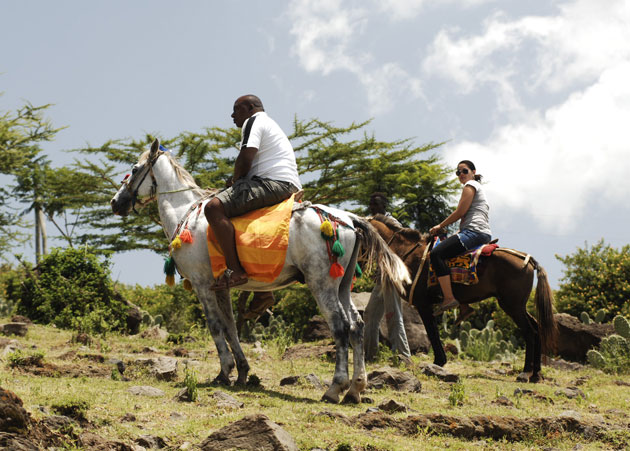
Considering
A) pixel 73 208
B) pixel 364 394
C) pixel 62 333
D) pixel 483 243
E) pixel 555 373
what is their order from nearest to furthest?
pixel 364 394, pixel 483 243, pixel 555 373, pixel 62 333, pixel 73 208

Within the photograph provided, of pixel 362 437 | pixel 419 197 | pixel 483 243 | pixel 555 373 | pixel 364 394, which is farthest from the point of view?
pixel 419 197

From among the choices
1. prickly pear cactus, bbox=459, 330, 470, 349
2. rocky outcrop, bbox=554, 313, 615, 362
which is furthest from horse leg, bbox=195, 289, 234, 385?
rocky outcrop, bbox=554, 313, 615, 362

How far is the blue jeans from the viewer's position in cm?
888

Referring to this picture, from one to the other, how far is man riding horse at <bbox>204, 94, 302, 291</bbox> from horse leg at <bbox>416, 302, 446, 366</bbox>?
11.0 feet

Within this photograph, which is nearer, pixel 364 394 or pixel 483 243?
pixel 364 394

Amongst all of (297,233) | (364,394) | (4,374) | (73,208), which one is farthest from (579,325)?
(73,208)

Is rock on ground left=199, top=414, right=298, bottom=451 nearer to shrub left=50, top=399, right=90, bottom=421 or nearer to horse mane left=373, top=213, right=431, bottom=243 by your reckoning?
shrub left=50, top=399, right=90, bottom=421

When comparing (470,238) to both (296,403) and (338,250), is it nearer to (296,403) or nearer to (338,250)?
(338,250)

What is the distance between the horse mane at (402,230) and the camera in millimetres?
9398

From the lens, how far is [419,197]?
20.2 metres

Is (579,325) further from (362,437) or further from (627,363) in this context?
(362,437)

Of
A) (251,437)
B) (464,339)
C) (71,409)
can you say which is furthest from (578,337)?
(71,409)

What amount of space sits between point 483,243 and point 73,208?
1939 centimetres

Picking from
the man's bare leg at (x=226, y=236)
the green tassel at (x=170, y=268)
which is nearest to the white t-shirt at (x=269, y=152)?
the man's bare leg at (x=226, y=236)
